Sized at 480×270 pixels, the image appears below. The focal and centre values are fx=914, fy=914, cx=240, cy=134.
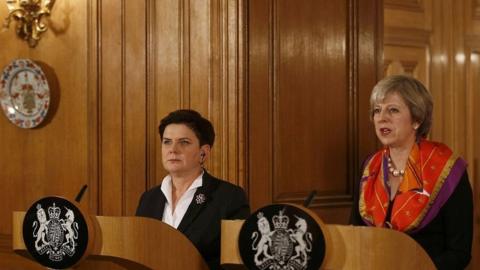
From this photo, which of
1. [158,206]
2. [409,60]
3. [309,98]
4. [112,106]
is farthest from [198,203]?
[409,60]

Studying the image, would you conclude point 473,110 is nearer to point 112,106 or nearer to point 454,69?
point 454,69

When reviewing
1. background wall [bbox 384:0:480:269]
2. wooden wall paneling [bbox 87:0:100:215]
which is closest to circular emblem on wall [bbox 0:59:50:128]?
wooden wall paneling [bbox 87:0:100:215]

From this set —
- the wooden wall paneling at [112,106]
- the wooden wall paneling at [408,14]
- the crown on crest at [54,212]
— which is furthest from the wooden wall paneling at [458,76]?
the crown on crest at [54,212]

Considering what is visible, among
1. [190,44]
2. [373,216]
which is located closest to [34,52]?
[190,44]

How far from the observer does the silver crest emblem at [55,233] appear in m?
2.56

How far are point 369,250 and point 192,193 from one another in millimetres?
1170

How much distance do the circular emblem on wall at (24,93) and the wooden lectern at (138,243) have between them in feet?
6.29

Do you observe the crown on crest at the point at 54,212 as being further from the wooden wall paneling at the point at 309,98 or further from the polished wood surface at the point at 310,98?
the wooden wall paneling at the point at 309,98

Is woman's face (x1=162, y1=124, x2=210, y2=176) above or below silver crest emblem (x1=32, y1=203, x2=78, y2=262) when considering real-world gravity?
above

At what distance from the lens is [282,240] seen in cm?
220

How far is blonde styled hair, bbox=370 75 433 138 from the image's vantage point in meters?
3.03

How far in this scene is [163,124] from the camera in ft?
10.9

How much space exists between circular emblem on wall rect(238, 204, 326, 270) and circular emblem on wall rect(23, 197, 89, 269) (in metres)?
0.53

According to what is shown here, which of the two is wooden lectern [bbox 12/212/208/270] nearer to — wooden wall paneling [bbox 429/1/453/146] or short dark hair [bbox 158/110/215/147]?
short dark hair [bbox 158/110/215/147]
